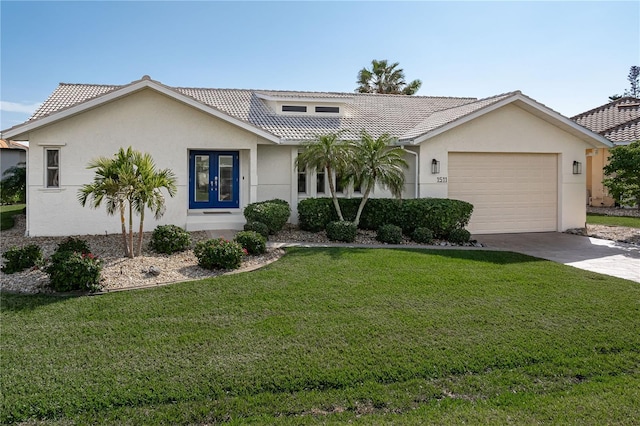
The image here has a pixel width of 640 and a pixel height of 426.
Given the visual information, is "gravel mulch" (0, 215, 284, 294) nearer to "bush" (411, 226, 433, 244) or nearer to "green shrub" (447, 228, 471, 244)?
"bush" (411, 226, 433, 244)

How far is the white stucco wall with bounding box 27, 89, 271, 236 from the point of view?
43.1 feet

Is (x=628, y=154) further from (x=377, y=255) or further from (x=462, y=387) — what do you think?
(x=462, y=387)

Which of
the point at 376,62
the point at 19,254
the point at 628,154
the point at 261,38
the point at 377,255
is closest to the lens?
the point at 19,254

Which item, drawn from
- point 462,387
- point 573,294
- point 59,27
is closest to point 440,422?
point 462,387

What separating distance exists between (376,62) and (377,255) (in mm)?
25710

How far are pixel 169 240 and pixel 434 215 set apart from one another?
25.5 feet

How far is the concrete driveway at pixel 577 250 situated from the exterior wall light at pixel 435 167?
2651mm

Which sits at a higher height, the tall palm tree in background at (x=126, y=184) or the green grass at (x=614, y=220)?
the tall palm tree in background at (x=126, y=184)

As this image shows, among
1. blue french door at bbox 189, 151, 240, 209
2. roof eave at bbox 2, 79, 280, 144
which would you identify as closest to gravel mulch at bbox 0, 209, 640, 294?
blue french door at bbox 189, 151, 240, 209

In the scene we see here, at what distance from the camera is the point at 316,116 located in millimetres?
18297

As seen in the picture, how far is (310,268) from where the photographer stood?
939cm

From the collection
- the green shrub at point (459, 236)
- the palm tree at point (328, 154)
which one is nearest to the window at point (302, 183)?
the palm tree at point (328, 154)

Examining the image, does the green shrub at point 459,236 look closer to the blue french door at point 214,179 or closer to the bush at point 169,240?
the blue french door at point 214,179

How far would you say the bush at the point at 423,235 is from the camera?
1297 cm
